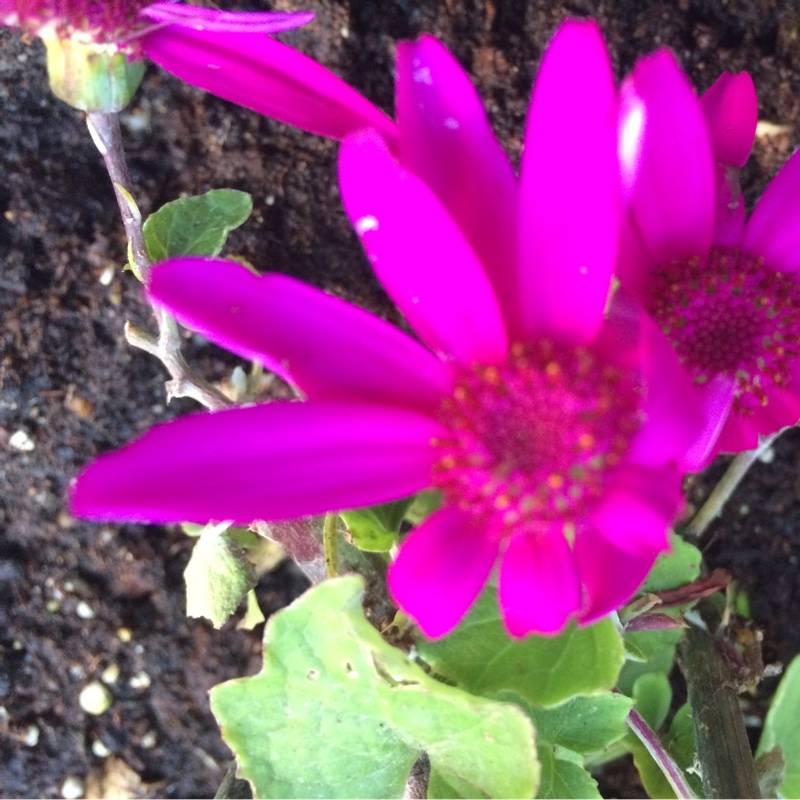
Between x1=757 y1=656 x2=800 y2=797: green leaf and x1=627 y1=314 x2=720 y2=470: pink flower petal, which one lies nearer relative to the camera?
x1=627 y1=314 x2=720 y2=470: pink flower petal

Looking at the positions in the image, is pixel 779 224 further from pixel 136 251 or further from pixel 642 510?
pixel 136 251

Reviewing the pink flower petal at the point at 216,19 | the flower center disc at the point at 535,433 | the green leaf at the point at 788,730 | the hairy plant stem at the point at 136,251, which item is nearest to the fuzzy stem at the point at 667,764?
the green leaf at the point at 788,730

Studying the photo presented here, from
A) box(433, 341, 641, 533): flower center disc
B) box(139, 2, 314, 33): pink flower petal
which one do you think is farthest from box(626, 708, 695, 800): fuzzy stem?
box(139, 2, 314, 33): pink flower petal

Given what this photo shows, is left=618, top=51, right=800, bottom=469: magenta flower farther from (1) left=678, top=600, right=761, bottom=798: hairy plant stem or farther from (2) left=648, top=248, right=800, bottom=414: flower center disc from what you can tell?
(1) left=678, top=600, right=761, bottom=798: hairy plant stem

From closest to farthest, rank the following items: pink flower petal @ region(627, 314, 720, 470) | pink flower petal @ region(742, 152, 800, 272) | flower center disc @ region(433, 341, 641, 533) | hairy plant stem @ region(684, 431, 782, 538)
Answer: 1. pink flower petal @ region(627, 314, 720, 470)
2. flower center disc @ region(433, 341, 641, 533)
3. pink flower petal @ region(742, 152, 800, 272)
4. hairy plant stem @ region(684, 431, 782, 538)

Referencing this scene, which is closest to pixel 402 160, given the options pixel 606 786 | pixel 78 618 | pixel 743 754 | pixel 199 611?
pixel 199 611

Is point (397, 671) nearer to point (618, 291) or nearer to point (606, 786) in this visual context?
point (618, 291)

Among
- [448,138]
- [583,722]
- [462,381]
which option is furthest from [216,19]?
[583,722]
